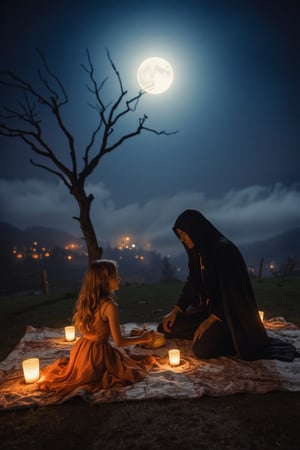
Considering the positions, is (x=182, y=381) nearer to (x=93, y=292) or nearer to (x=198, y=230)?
(x=93, y=292)

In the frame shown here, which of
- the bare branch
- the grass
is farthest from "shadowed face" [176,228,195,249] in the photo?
the bare branch

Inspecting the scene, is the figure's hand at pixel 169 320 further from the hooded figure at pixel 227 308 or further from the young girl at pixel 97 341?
the young girl at pixel 97 341

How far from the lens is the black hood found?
16.9 ft

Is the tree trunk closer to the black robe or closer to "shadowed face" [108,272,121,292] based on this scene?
the black robe

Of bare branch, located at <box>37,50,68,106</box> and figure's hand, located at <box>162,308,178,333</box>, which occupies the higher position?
bare branch, located at <box>37,50,68,106</box>

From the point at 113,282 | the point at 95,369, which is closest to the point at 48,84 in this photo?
the point at 113,282

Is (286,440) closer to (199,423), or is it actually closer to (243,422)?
(243,422)

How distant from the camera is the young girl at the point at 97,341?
3.74 meters

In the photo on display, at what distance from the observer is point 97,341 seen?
152 inches

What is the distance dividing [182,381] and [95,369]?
111 centimetres

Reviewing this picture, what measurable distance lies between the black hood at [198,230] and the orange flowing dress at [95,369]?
207cm

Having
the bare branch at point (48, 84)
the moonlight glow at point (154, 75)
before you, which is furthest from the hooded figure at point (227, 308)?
the moonlight glow at point (154, 75)

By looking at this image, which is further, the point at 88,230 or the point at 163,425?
the point at 88,230

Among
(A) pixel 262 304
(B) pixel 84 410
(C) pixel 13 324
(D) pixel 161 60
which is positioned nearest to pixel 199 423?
(B) pixel 84 410
